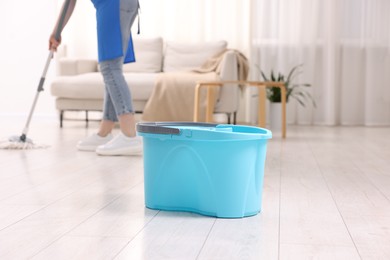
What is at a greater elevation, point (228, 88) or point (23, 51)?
point (23, 51)

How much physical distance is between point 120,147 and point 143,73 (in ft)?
7.58

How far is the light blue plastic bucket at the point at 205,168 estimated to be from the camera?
1856 mm

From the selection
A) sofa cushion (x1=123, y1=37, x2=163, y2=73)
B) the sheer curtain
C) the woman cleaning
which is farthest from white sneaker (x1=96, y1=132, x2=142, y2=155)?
the sheer curtain

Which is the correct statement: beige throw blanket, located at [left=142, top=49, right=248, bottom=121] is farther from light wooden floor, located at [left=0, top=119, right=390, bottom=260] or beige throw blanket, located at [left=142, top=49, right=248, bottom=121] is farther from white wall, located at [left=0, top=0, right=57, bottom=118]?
light wooden floor, located at [left=0, top=119, right=390, bottom=260]

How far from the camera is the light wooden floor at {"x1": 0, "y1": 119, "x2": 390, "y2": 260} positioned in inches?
61.3

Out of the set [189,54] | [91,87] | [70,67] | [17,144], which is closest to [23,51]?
[70,67]

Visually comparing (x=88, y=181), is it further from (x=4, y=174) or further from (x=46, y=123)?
(x=46, y=123)

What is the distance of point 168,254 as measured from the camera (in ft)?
4.95

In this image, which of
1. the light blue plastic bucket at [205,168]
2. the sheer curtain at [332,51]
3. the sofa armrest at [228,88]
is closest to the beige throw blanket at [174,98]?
the sofa armrest at [228,88]

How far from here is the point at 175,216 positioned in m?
1.92

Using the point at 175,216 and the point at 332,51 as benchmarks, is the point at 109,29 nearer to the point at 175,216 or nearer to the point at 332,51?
the point at 175,216

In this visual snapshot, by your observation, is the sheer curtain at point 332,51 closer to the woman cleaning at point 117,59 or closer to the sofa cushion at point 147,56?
the sofa cushion at point 147,56

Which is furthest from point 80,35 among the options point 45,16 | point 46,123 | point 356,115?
point 356,115

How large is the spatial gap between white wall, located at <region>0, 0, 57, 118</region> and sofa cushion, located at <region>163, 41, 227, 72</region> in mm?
1200
